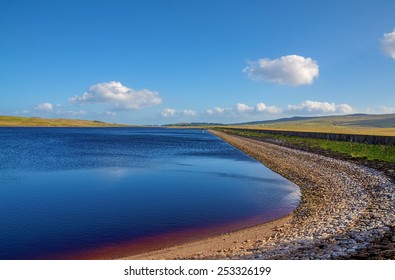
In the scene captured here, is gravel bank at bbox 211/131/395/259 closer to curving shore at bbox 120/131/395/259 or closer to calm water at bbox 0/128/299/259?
curving shore at bbox 120/131/395/259

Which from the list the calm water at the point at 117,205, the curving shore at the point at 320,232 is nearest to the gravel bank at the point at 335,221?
the curving shore at the point at 320,232

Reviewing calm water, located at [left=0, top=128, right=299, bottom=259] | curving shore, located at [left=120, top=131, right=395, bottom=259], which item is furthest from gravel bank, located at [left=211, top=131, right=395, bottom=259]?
calm water, located at [left=0, top=128, right=299, bottom=259]

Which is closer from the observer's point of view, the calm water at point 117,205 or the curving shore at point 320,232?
the curving shore at point 320,232

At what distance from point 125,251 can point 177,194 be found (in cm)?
1003

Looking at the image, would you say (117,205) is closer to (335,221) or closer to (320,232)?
(320,232)

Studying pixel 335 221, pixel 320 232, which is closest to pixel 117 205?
pixel 320 232

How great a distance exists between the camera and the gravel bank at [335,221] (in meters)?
9.88

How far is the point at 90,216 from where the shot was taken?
16.3 metres

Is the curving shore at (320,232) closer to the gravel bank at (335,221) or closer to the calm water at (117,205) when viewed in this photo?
the gravel bank at (335,221)

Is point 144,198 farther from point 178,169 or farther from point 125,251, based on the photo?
point 178,169

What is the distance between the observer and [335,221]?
1330 cm

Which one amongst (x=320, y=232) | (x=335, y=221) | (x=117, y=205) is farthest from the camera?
(x=117, y=205)

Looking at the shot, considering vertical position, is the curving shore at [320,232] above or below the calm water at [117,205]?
above

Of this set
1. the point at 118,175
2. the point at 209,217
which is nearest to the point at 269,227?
the point at 209,217
